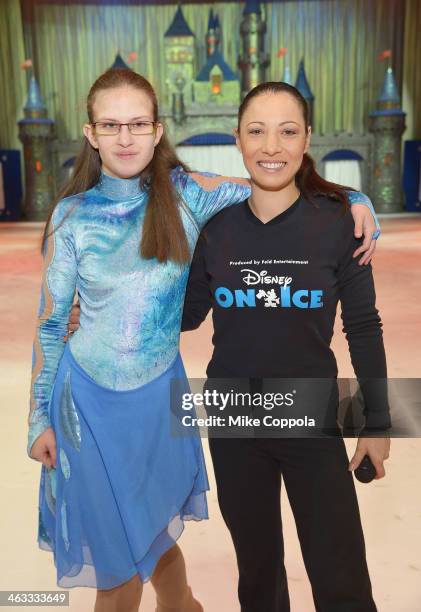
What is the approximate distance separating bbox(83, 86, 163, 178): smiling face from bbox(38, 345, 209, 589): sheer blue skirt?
42cm

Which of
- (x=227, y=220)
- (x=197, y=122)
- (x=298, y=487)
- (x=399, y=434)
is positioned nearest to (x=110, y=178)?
(x=227, y=220)

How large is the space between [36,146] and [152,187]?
15.3 meters

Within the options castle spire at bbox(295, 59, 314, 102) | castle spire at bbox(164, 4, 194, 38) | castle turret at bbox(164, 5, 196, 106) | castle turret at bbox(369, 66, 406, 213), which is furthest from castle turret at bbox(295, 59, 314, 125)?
castle spire at bbox(164, 4, 194, 38)

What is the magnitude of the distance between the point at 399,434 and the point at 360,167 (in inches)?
565

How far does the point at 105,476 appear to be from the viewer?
4.18ft

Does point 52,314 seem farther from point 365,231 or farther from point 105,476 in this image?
point 365,231

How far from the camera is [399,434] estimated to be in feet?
9.35

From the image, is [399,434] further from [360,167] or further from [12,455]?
[360,167]

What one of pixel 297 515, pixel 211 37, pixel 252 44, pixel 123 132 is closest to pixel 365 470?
pixel 297 515

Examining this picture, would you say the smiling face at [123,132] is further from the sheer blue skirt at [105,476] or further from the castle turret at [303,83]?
the castle turret at [303,83]

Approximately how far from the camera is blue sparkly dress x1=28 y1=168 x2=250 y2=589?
127cm

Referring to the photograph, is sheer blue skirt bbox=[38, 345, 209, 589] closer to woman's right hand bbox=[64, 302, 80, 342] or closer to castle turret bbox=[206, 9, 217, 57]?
woman's right hand bbox=[64, 302, 80, 342]

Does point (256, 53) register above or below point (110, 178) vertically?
above

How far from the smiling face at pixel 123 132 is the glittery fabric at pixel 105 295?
0.04 m
